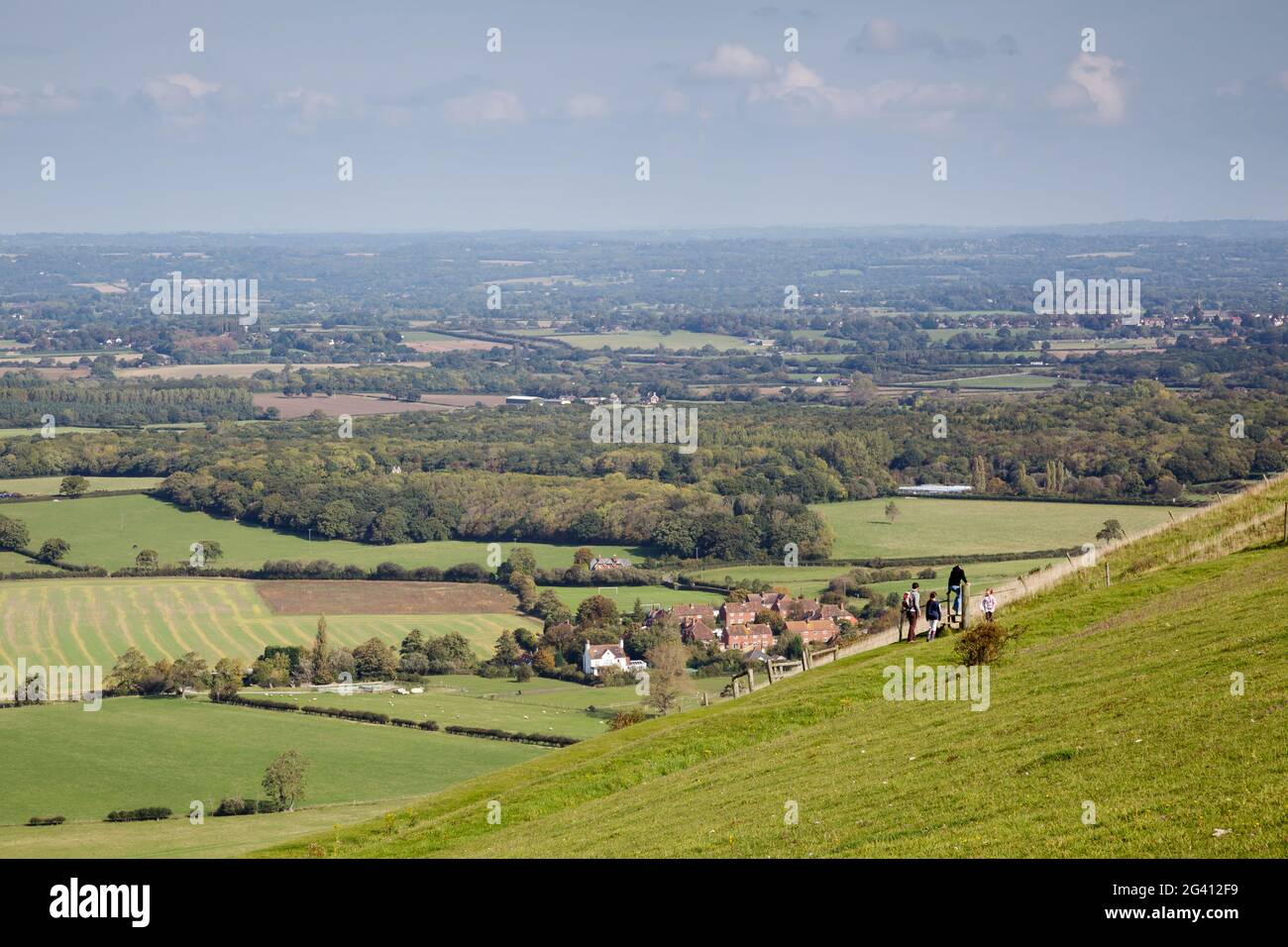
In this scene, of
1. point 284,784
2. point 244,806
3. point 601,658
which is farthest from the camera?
point 601,658

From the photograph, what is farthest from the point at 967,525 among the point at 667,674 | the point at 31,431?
the point at 31,431

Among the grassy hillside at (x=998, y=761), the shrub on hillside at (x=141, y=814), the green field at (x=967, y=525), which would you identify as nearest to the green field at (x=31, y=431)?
the green field at (x=967, y=525)

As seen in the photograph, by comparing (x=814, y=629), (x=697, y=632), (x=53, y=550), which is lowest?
(x=697, y=632)

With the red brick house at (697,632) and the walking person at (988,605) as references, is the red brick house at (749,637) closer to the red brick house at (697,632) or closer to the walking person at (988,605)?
the red brick house at (697,632)

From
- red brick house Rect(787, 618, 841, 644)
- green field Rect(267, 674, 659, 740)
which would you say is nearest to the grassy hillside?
green field Rect(267, 674, 659, 740)

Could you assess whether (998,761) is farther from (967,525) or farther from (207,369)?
(207,369)

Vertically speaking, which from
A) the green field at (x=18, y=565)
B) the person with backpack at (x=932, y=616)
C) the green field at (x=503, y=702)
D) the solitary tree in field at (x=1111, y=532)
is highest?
the person with backpack at (x=932, y=616)

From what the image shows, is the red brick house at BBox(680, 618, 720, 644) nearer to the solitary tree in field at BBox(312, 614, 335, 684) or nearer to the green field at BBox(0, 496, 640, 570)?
the solitary tree in field at BBox(312, 614, 335, 684)
